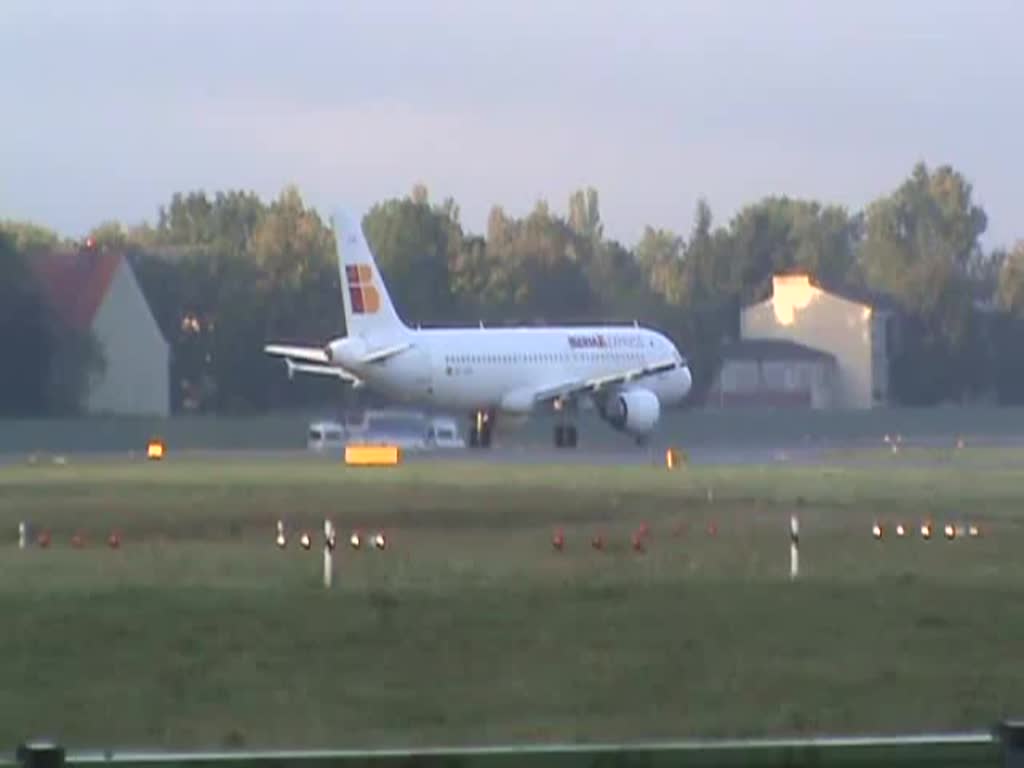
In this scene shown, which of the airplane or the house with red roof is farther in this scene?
the house with red roof

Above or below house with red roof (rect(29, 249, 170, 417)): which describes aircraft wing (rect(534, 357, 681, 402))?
below

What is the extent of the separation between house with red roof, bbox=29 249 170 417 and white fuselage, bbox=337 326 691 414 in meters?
18.0

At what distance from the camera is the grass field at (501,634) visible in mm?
16156

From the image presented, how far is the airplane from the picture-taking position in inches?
3054

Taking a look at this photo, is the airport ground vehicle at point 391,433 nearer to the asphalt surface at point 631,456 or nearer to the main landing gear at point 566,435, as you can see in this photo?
the asphalt surface at point 631,456

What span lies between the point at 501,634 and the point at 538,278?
391ft

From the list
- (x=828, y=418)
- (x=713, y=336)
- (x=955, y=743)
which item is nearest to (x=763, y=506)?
(x=955, y=743)

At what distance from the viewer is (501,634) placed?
20312mm

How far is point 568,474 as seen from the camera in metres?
55.4

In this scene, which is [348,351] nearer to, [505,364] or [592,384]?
[505,364]

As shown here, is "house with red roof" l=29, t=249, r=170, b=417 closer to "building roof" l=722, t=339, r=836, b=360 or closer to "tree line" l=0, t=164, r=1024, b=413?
"tree line" l=0, t=164, r=1024, b=413

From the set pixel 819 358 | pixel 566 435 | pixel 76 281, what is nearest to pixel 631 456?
pixel 566 435

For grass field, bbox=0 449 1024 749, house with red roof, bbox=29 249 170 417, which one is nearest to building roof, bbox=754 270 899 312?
house with red roof, bbox=29 249 170 417

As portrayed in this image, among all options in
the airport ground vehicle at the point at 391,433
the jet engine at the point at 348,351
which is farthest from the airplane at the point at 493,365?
the airport ground vehicle at the point at 391,433
